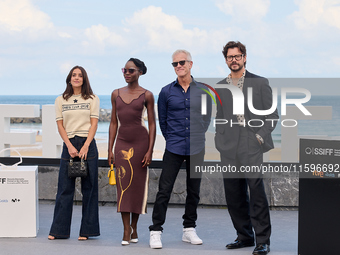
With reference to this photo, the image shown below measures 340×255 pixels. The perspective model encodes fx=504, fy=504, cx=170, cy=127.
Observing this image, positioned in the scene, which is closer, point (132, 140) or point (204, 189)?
point (132, 140)

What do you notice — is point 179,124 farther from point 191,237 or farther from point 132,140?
point 191,237

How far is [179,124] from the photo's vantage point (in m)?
4.53

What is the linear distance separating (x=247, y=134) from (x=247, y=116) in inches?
6.2

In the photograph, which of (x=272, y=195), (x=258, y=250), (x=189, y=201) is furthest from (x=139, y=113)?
(x=272, y=195)

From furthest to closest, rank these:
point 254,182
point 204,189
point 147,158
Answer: point 204,189
point 147,158
point 254,182

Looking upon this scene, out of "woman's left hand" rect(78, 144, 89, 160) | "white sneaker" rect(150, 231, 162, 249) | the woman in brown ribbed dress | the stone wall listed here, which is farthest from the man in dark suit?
the stone wall

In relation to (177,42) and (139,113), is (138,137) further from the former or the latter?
(177,42)

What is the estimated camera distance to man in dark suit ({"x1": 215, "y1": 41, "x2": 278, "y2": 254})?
4.29 m

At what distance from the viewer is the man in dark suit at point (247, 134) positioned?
4.29 m

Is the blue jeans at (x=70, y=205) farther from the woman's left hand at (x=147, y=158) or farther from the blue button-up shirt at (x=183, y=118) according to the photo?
the blue button-up shirt at (x=183, y=118)

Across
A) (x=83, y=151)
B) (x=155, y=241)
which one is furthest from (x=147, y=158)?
(x=155, y=241)

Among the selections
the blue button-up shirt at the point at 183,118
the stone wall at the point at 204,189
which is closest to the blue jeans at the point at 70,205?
the blue button-up shirt at the point at 183,118

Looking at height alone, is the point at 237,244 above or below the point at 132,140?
below

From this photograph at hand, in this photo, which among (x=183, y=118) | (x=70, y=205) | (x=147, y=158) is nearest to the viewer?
(x=183, y=118)
